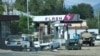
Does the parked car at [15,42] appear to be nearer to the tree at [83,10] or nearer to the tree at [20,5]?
the tree at [20,5]

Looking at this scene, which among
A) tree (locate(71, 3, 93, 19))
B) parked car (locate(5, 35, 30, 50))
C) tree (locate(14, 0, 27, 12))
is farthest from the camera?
tree (locate(71, 3, 93, 19))

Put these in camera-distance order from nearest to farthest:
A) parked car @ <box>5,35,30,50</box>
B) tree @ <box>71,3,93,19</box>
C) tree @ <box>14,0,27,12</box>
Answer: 1. parked car @ <box>5,35,30,50</box>
2. tree @ <box>14,0,27,12</box>
3. tree @ <box>71,3,93,19</box>

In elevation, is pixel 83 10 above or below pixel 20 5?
below

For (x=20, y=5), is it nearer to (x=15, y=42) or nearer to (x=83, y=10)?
(x=83, y=10)

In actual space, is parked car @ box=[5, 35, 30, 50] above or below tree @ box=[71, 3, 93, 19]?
below

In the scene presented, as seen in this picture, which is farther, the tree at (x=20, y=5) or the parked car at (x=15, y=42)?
the tree at (x=20, y=5)

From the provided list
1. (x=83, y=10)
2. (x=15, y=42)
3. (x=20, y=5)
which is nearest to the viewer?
(x=15, y=42)

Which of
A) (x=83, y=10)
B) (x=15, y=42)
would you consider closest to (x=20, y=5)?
(x=83, y=10)

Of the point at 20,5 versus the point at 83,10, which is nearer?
the point at 20,5

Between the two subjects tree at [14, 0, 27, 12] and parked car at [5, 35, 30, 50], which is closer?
parked car at [5, 35, 30, 50]

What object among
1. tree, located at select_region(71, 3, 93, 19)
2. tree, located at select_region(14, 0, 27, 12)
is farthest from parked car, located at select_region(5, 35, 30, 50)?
tree, located at select_region(71, 3, 93, 19)

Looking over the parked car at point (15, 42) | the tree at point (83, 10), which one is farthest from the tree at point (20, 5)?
the parked car at point (15, 42)

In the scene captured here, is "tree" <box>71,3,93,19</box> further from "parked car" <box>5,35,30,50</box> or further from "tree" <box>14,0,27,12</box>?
"parked car" <box>5,35,30,50</box>

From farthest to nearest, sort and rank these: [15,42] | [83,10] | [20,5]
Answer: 1. [83,10]
2. [20,5]
3. [15,42]
